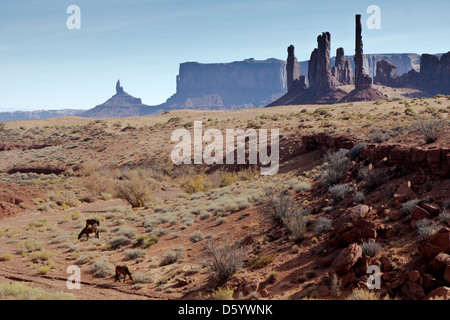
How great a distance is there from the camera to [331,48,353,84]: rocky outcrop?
12694cm

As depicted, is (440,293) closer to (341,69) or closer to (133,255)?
(133,255)

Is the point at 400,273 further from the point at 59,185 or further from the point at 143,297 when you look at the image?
the point at 59,185

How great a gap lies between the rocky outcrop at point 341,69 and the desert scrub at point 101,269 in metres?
127

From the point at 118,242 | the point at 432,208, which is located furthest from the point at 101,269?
the point at 432,208

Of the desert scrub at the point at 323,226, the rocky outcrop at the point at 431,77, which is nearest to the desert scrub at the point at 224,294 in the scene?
the desert scrub at the point at 323,226

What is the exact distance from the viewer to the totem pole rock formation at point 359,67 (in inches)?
3942

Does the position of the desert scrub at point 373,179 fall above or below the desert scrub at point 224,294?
above

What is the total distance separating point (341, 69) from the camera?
421ft

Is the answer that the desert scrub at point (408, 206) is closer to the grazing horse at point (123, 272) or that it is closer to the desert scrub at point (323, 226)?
the desert scrub at point (323, 226)

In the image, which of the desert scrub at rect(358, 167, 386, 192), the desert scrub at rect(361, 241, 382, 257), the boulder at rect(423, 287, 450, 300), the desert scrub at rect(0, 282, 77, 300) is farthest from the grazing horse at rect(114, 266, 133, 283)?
the desert scrub at rect(358, 167, 386, 192)

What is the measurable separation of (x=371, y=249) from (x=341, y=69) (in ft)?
433

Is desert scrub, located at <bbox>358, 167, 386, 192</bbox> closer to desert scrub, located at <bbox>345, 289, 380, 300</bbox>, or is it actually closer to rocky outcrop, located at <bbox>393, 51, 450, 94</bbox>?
desert scrub, located at <bbox>345, 289, 380, 300</bbox>

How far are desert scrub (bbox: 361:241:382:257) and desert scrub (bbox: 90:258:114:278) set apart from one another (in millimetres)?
8249
